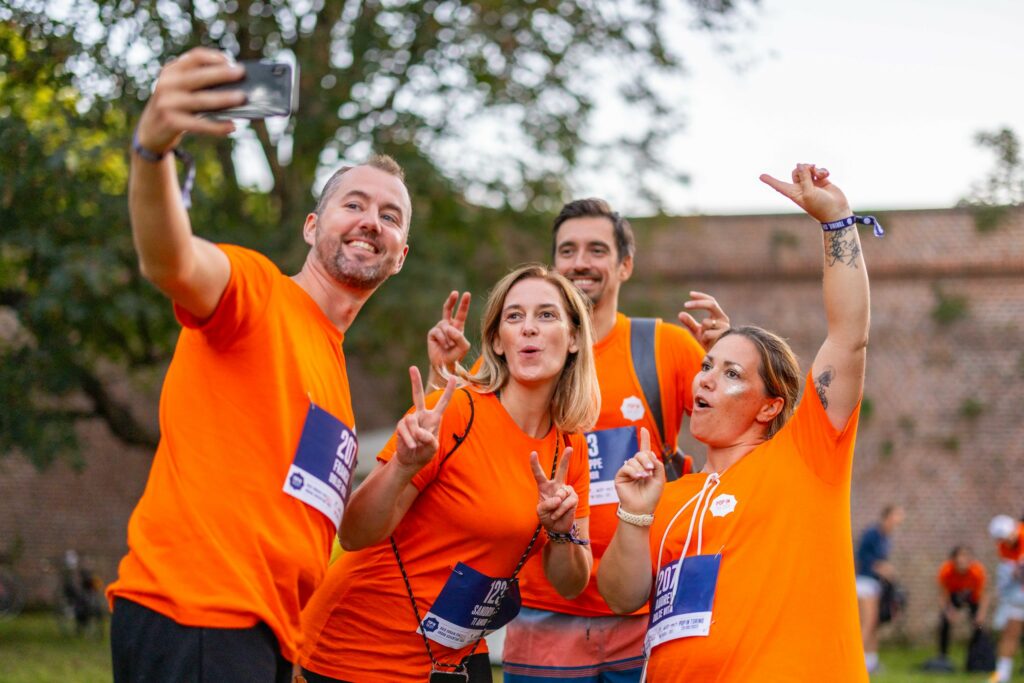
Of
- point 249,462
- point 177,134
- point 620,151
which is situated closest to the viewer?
point 177,134

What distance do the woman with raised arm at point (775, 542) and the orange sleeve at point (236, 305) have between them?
51.8 inches

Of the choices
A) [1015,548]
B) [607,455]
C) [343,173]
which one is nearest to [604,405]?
[607,455]

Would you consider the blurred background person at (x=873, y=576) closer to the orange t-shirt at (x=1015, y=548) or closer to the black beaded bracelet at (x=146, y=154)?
the orange t-shirt at (x=1015, y=548)

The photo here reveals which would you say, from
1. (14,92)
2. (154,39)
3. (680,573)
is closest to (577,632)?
(680,573)

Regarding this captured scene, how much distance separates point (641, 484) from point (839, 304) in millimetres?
818

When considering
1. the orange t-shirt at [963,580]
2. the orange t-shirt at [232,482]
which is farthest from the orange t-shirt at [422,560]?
the orange t-shirt at [963,580]

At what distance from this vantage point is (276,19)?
42.2 feet

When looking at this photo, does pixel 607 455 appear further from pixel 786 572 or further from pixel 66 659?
pixel 66 659

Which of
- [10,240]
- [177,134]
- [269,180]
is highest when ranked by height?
[269,180]

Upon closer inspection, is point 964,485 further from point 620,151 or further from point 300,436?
point 300,436

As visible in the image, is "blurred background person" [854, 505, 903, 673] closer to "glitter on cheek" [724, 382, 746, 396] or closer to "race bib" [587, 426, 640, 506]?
"race bib" [587, 426, 640, 506]

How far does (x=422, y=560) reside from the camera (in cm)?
337

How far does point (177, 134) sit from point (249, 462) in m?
0.86

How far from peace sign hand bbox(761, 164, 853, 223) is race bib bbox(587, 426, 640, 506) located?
4.36 ft
